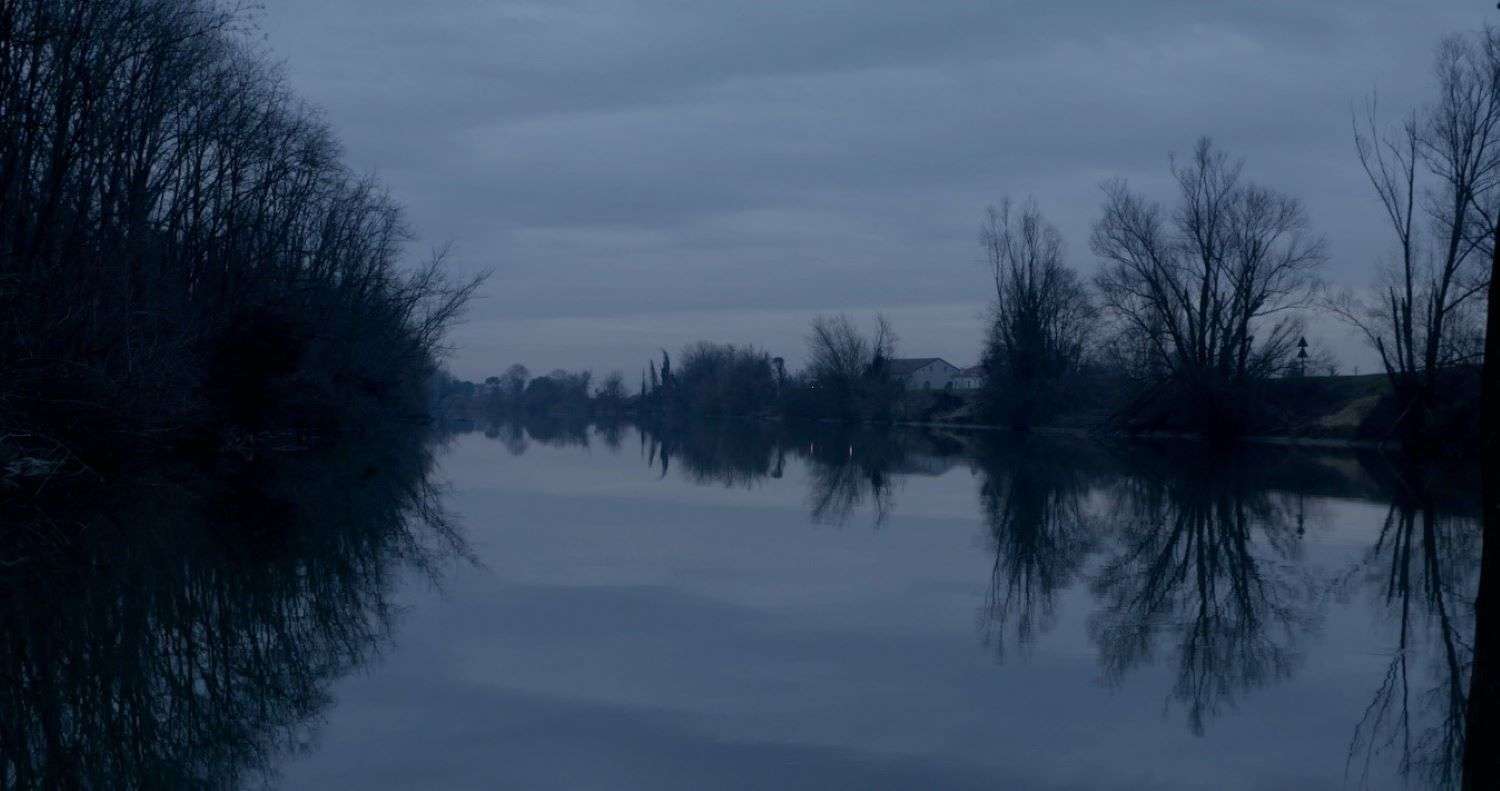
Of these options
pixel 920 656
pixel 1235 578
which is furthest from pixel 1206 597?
pixel 920 656

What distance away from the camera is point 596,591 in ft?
32.9

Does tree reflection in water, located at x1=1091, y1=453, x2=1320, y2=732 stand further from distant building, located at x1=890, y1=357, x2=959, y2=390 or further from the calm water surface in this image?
distant building, located at x1=890, y1=357, x2=959, y2=390

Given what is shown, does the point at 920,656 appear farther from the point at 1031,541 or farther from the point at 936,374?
the point at 936,374

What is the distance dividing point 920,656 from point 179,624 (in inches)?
193

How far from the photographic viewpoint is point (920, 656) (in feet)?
24.7

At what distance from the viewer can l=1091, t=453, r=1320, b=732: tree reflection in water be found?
722cm

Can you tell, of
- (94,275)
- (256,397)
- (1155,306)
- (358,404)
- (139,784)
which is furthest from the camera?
(1155,306)

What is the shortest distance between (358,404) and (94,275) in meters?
23.0

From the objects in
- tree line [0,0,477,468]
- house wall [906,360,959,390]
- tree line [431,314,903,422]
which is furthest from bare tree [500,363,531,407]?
tree line [0,0,477,468]

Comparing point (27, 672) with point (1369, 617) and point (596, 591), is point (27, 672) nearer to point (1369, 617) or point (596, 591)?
point (596, 591)

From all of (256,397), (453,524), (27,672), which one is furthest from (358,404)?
(27,672)

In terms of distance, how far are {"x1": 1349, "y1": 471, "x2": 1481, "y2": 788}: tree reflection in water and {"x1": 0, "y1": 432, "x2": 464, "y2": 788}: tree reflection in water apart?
5143 mm

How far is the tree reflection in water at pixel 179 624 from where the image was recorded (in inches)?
217

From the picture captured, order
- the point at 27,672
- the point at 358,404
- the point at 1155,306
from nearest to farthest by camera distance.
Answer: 1. the point at 27,672
2. the point at 358,404
3. the point at 1155,306
